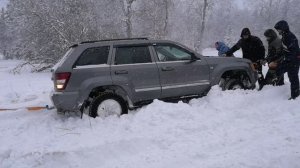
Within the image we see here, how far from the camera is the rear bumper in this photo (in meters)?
6.46

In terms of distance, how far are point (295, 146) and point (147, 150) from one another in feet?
7.33

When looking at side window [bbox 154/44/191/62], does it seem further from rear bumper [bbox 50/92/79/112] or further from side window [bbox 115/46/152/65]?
rear bumper [bbox 50/92/79/112]

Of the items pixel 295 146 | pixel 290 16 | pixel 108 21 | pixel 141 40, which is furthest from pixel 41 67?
pixel 290 16

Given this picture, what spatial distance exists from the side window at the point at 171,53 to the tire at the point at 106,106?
4.65ft

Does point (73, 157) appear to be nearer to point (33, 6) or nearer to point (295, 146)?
point (295, 146)

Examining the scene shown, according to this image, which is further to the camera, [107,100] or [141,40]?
[141,40]

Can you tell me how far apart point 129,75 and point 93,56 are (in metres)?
0.87

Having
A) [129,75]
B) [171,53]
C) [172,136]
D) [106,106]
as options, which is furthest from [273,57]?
[106,106]

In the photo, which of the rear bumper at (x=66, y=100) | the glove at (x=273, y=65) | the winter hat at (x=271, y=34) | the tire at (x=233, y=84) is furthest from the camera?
the winter hat at (x=271, y=34)

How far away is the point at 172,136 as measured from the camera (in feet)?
18.2

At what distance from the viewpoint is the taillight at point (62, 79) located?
6.46 m

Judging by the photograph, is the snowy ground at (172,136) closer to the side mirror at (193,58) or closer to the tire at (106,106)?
the tire at (106,106)

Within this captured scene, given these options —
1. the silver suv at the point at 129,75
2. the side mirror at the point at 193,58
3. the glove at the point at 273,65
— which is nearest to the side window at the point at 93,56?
the silver suv at the point at 129,75

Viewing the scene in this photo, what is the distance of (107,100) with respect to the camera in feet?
21.9
